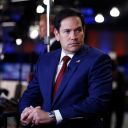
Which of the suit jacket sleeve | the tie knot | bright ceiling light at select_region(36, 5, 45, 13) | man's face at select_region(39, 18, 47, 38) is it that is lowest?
the suit jacket sleeve

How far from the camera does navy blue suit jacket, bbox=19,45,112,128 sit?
280cm

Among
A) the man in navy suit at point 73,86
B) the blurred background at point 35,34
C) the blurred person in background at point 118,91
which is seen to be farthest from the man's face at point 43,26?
the blurred person in background at point 118,91

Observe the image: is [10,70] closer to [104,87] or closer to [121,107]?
[121,107]

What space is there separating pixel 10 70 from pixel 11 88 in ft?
17.6

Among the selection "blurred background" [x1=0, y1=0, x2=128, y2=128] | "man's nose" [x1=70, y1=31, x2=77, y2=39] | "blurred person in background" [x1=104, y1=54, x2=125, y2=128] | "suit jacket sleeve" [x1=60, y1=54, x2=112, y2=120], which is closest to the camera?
"suit jacket sleeve" [x1=60, y1=54, x2=112, y2=120]

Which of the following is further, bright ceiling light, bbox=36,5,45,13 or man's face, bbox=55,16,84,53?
bright ceiling light, bbox=36,5,45,13

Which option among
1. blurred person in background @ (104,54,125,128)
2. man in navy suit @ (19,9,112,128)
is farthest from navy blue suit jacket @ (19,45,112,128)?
blurred person in background @ (104,54,125,128)

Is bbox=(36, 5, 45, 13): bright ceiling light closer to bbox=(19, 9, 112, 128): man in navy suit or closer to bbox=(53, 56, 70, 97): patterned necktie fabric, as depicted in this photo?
bbox=(19, 9, 112, 128): man in navy suit

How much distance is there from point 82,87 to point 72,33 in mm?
381

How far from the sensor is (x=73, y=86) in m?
2.88


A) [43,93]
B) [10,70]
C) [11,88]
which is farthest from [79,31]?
[10,70]

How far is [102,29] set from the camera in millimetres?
12445

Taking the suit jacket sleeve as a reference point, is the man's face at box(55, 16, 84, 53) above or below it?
above

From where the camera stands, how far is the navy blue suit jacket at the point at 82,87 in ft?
9.19
